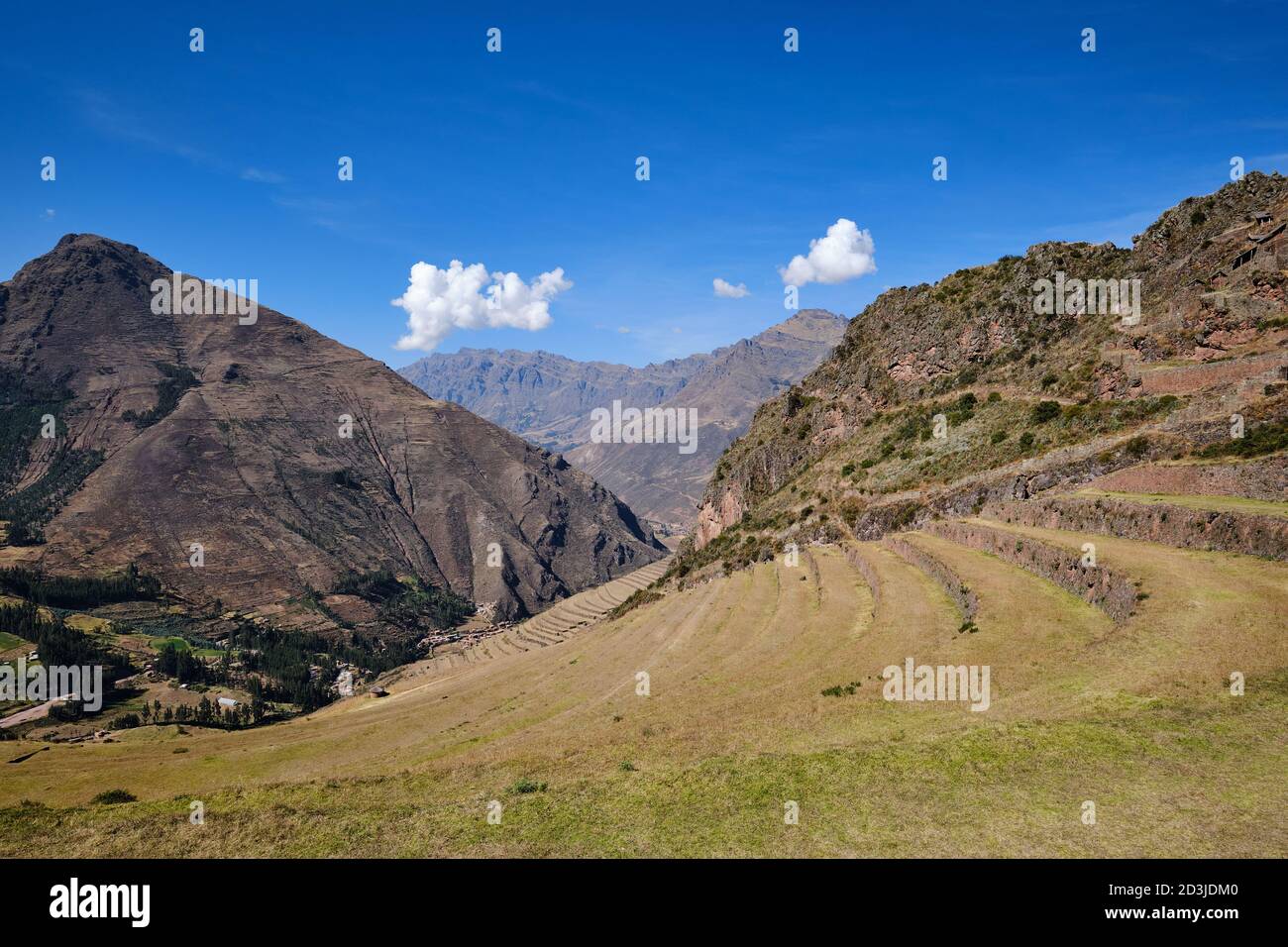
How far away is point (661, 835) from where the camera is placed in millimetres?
11797

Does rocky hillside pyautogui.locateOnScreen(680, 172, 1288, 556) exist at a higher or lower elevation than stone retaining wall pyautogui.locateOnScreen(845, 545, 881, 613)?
higher

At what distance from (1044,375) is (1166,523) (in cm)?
3010

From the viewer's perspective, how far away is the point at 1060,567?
89.7ft

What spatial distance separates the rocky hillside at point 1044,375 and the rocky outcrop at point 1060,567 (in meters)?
7.05

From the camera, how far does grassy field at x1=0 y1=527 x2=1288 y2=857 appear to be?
11.3 meters

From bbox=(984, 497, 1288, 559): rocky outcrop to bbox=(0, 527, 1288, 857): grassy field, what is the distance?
49.2 inches

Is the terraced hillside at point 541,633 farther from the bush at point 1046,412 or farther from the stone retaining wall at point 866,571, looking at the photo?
the bush at point 1046,412

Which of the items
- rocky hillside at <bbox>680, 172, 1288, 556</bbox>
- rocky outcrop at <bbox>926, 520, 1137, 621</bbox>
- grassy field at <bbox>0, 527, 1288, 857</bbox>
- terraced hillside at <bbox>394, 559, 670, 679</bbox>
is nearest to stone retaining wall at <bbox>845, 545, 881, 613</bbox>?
grassy field at <bbox>0, 527, 1288, 857</bbox>

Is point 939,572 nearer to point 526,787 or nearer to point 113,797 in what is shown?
point 526,787

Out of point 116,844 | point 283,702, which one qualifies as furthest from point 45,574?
point 116,844

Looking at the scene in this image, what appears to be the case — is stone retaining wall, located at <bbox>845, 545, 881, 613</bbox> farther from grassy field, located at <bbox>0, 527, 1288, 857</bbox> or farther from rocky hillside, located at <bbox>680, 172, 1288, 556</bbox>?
rocky hillside, located at <bbox>680, 172, 1288, 556</bbox>
